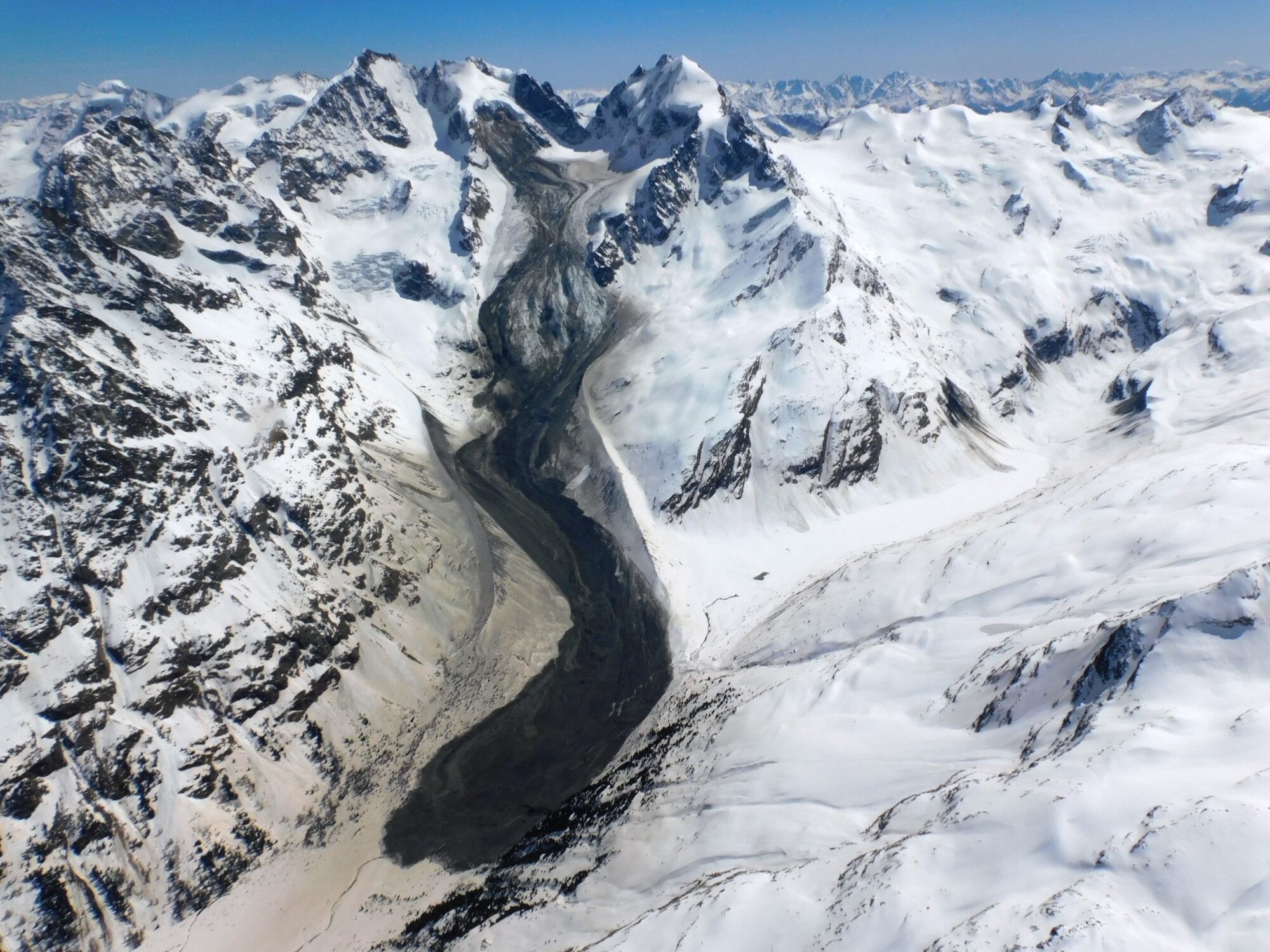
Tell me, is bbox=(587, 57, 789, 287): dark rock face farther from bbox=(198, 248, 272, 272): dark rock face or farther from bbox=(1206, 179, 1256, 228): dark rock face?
bbox=(1206, 179, 1256, 228): dark rock face

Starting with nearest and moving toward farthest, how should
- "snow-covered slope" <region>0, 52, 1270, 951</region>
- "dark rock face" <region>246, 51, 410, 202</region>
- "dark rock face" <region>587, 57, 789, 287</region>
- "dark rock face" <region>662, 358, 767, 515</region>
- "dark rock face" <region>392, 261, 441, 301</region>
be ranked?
"snow-covered slope" <region>0, 52, 1270, 951</region> < "dark rock face" <region>662, 358, 767, 515</region> < "dark rock face" <region>392, 261, 441, 301</region> < "dark rock face" <region>587, 57, 789, 287</region> < "dark rock face" <region>246, 51, 410, 202</region>

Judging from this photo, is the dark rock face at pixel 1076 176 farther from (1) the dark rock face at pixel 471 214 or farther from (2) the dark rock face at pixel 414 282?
(2) the dark rock face at pixel 414 282

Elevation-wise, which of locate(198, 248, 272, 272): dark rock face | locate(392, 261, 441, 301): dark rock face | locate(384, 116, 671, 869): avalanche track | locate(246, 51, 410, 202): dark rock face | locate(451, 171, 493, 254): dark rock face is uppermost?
locate(246, 51, 410, 202): dark rock face

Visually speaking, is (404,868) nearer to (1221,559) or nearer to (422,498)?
(422,498)

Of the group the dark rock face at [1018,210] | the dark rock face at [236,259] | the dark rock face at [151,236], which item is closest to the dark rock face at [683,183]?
the dark rock face at [1018,210]

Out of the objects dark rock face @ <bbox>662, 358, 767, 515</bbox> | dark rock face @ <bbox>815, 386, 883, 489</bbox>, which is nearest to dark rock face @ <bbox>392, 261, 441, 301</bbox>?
dark rock face @ <bbox>662, 358, 767, 515</bbox>

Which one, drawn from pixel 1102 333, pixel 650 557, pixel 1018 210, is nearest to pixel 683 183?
pixel 1018 210

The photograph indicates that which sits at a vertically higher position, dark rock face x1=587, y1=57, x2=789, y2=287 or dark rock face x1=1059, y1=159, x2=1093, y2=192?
dark rock face x1=587, y1=57, x2=789, y2=287
